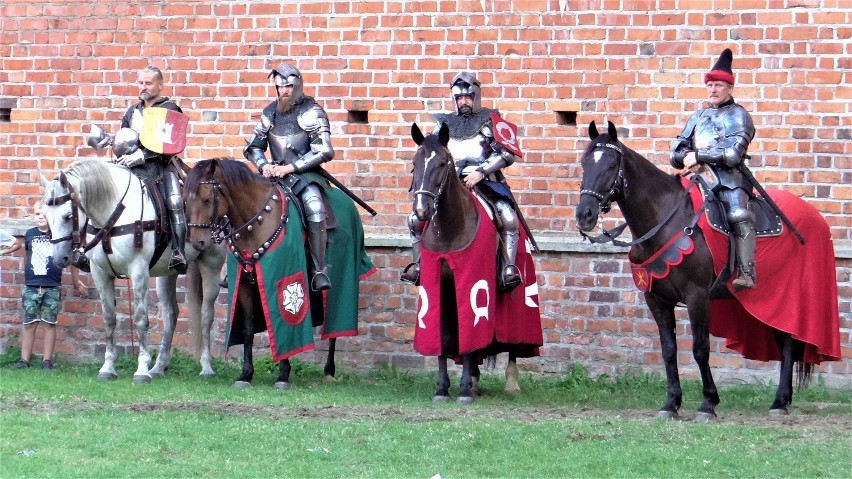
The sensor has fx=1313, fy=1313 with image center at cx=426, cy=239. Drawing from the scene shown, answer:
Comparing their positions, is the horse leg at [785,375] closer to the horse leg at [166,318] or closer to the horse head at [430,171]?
the horse head at [430,171]

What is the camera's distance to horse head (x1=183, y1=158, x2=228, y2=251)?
10.6m

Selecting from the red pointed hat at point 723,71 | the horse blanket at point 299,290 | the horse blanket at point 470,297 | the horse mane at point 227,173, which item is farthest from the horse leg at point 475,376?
the red pointed hat at point 723,71

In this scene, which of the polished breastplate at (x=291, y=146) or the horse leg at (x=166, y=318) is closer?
the polished breastplate at (x=291, y=146)

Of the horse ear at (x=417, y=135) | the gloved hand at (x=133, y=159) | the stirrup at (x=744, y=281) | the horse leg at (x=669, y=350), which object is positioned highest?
the horse ear at (x=417, y=135)

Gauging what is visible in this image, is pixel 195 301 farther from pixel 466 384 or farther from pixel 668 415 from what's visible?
pixel 668 415

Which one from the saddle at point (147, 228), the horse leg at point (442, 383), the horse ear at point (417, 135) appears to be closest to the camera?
the horse ear at point (417, 135)

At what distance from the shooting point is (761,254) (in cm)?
966

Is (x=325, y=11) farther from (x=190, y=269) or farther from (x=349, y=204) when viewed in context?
(x=190, y=269)

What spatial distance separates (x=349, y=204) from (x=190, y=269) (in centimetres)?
163

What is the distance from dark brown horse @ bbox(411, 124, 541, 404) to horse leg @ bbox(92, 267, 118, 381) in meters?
2.85

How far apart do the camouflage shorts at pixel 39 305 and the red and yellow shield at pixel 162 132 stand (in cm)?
212

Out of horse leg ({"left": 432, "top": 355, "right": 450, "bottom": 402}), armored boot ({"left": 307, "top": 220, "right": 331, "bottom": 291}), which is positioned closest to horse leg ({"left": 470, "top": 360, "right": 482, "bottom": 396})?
horse leg ({"left": 432, "top": 355, "right": 450, "bottom": 402})

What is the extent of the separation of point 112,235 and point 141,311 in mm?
726

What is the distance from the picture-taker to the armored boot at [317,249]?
1127cm
